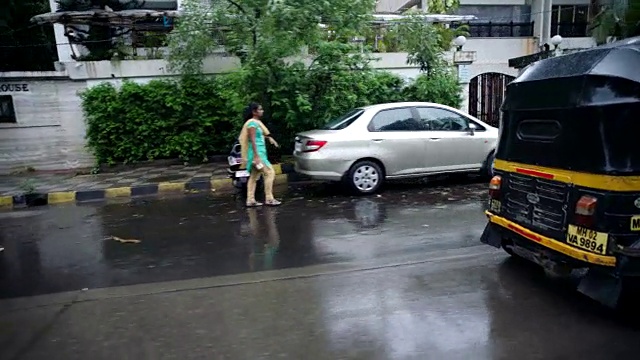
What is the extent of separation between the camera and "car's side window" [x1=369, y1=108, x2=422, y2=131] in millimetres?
8594

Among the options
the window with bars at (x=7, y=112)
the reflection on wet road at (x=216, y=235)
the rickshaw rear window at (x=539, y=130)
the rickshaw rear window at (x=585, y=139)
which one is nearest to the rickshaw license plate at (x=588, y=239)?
the rickshaw rear window at (x=585, y=139)

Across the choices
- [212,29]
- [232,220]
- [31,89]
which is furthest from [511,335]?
[31,89]

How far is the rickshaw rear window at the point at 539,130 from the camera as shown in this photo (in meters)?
3.97

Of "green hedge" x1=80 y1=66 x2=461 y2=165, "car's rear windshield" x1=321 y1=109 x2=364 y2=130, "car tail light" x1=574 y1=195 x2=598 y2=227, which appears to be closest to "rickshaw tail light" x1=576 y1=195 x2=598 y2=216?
"car tail light" x1=574 y1=195 x2=598 y2=227

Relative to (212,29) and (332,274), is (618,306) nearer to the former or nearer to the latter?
(332,274)

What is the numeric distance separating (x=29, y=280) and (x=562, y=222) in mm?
5172

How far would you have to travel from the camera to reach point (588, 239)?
359 centimetres

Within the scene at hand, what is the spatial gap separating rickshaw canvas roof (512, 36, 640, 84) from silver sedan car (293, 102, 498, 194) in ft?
14.2

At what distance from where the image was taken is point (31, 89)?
12.6 m

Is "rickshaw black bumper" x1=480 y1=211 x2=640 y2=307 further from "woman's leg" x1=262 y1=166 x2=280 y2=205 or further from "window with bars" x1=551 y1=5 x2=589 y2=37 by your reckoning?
"window with bars" x1=551 y1=5 x2=589 y2=37

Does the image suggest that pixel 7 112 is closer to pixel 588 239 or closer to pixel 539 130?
pixel 539 130

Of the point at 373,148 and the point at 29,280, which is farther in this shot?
the point at 373,148

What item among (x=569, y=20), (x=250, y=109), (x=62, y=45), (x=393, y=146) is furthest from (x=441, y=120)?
(x=569, y=20)

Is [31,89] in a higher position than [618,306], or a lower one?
higher
